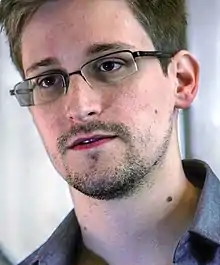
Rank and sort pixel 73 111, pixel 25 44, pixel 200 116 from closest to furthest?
pixel 73 111, pixel 25 44, pixel 200 116

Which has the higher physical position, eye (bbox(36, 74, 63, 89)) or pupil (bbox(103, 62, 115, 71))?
eye (bbox(36, 74, 63, 89))

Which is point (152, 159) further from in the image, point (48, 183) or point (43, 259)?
point (48, 183)

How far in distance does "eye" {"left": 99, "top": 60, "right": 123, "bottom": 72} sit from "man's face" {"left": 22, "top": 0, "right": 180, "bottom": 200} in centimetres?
2

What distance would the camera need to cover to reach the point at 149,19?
1101 mm

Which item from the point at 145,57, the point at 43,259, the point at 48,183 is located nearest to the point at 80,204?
the point at 43,259

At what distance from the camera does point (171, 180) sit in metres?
1.10

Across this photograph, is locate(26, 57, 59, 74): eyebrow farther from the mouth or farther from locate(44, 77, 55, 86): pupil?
the mouth

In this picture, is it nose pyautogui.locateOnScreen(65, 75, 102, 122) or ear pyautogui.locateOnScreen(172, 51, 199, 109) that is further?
ear pyautogui.locateOnScreen(172, 51, 199, 109)

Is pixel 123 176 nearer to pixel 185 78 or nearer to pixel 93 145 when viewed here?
pixel 93 145

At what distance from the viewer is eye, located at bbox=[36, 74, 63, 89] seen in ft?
3.46

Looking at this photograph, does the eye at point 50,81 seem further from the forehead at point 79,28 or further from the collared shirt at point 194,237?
the collared shirt at point 194,237

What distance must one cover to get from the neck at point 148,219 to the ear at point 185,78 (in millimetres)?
123

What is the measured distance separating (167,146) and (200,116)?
0.52m

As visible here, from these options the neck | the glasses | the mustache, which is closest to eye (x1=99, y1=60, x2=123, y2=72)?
the glasses
